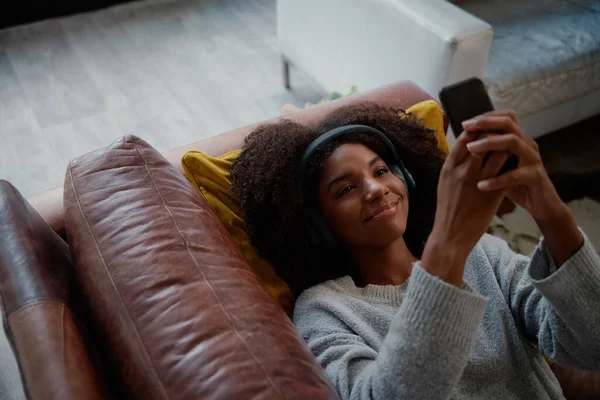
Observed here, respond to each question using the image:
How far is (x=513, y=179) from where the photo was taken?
81 centimetres

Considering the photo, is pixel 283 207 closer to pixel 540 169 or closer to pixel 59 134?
pixel 540 169

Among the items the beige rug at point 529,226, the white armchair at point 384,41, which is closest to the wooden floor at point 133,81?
the white armchair at point 384,41

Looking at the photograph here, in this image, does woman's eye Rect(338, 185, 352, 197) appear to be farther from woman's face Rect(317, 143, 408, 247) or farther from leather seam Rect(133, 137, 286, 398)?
leather seam Rect(133, 137, 286, 398)

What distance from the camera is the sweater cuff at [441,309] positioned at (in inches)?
31.5

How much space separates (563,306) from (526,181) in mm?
239

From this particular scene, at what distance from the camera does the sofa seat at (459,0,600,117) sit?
1989 mm

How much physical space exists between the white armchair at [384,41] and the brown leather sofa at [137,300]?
1.06m

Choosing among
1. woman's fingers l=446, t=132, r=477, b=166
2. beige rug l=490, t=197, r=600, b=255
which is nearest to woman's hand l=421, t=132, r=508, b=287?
woman's fingers l=446, t=132, r=477, b=166

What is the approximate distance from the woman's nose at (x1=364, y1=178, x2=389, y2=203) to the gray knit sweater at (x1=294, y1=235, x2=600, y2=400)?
18 centimetres

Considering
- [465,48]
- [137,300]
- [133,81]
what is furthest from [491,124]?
[133,81]

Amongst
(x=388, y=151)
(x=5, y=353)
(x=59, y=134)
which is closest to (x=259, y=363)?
(x=388, y=151)

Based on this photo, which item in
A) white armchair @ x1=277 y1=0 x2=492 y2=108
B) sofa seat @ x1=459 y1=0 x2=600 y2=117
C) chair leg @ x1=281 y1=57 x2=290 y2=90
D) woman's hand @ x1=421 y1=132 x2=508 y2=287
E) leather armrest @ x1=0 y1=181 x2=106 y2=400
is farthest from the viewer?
chair leg @ x1=281 y1=57 x2=290 y2=90

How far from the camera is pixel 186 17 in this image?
3475mm

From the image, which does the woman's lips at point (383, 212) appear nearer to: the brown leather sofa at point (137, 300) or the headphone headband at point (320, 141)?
the headphone headband at point (320, 141)
